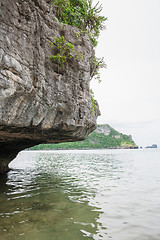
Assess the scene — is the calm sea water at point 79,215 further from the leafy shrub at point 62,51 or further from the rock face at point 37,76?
the leafy shrub at point 62,51

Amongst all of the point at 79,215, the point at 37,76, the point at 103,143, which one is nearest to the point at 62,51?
the point at 37,76

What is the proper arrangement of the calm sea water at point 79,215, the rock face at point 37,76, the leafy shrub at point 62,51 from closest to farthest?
the calm sea water at point 79,215 < the rock face at point 37,76 < the leafy shrub at point 62,51

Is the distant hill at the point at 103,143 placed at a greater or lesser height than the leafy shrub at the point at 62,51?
lesser

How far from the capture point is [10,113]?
650 cm

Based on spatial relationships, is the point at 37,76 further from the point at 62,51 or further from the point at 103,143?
the point at 103,143

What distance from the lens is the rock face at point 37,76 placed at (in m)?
5.99

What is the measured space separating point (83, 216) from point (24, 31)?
713 cm

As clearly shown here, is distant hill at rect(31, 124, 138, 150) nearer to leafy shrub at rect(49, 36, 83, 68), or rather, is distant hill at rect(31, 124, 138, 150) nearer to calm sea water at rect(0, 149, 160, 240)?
calm sea water at rect(0, 149, 160, 240)

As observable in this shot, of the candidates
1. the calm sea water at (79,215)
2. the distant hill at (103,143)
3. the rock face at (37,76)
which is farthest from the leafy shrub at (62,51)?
the distant hill at (103,143)

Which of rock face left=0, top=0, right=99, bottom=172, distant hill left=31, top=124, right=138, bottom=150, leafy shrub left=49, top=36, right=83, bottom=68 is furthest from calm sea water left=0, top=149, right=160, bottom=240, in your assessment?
distant hill left=31, top=124, right=138, bottom=150

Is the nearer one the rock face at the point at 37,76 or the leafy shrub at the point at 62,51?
the rock face at the point at 37,76

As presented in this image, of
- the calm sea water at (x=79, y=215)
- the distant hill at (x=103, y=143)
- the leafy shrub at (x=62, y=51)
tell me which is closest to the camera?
the calm sea water at (x=79, y=215)

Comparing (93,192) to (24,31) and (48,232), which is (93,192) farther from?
(24,31)

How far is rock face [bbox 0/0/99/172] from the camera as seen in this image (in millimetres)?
5988
